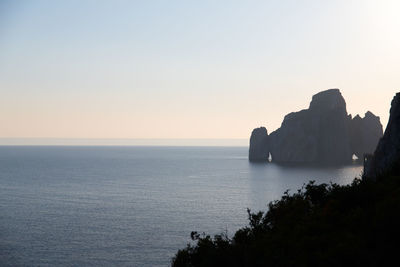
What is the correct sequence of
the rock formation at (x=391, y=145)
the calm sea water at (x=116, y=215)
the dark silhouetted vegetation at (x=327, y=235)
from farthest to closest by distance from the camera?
1. the calm sea water at (x=116, y=215)
2. the rock formation at (x=391, y=145)
3. the dark silhouetted vegetation at (x=327, y=235)

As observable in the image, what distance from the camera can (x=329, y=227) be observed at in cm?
2512

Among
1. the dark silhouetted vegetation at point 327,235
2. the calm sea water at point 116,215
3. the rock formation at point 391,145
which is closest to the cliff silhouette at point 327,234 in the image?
the dark silhouetted vegetation at point 327,235

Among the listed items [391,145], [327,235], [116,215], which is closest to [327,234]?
[327,235]

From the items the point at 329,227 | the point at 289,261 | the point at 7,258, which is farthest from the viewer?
the point at 7,258

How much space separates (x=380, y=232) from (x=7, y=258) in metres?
49.8

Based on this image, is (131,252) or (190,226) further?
(190,226)

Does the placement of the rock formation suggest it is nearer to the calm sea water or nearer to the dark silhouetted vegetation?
the dark silhouetted vegetation

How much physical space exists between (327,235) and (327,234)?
21cm

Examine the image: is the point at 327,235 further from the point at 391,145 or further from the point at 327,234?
the point at 391,145

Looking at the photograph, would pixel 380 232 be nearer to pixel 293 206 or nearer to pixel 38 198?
pixel 293 206

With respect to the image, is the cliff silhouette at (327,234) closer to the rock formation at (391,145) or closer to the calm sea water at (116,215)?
the rock formation at (391,145)

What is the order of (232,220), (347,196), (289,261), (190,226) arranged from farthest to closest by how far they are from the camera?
(232,220), (190,226), (347,196), (289,261)

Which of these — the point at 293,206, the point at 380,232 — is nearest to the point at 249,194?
the point at 293,206

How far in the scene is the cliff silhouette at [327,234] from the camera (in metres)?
21.3
